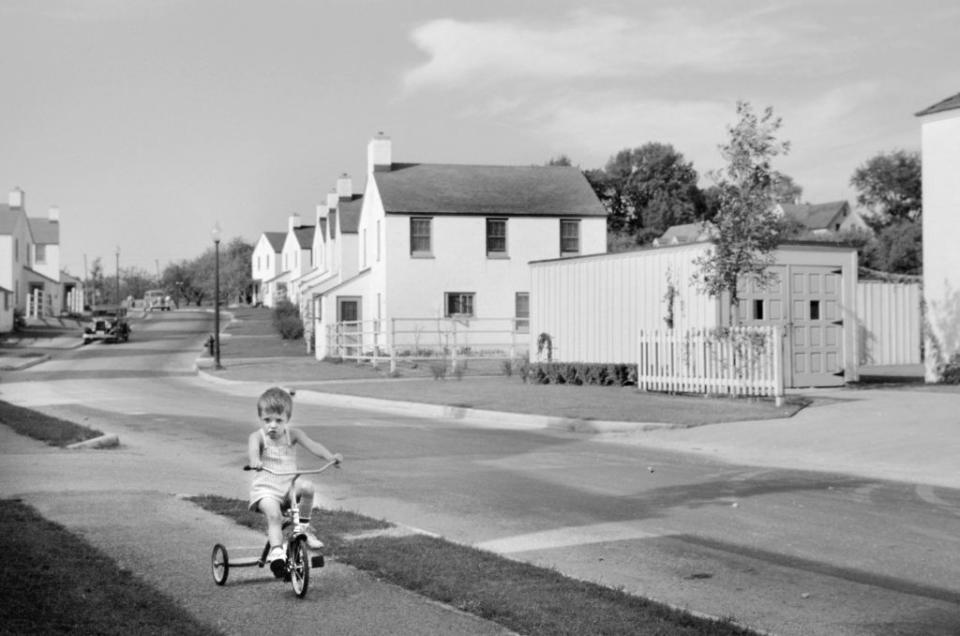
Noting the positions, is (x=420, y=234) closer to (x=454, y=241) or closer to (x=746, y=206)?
(x=454, y=241)

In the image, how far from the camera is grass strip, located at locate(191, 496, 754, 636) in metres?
6.05

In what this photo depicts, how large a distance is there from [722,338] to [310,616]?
16.9 m

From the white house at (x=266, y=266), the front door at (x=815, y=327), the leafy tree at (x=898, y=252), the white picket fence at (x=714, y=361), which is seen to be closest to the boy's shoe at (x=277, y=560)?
the white picket fence at (x=714, y=361)

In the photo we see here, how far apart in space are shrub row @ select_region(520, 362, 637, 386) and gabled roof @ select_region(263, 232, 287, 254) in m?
85.0

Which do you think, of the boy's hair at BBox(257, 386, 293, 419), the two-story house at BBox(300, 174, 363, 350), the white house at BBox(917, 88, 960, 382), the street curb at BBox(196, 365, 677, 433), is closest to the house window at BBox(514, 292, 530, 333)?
the two-story house at BBox(300, 174, 363, 350)

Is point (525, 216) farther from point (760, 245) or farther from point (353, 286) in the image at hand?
point (760, 245)

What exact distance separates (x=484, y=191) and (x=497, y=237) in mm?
2373

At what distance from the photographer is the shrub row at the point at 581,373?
1035 inches

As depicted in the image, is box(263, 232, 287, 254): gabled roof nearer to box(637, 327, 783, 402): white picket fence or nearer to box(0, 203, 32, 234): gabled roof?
box(0, 203, 32, 234): gabled roof

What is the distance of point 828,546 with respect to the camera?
9.08 m

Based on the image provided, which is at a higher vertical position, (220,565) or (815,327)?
(815,327)

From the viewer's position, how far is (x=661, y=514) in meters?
10.6

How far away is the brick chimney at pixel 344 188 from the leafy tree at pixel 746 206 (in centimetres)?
4424

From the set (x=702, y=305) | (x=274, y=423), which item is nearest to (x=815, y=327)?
(x=702, y=305)
